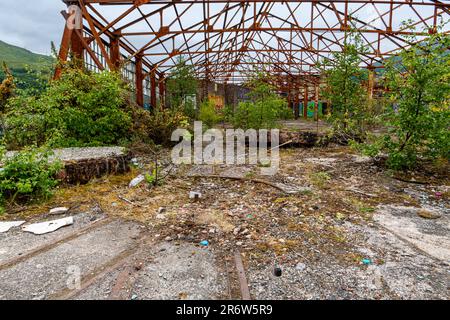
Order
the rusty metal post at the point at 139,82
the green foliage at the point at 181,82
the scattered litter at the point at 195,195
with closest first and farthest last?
the scattered litter at the point at 195,195 < the rusty metal post at the point at 139,82 < the green foliage at the point at 181,82

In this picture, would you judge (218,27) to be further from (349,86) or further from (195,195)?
(195,195)

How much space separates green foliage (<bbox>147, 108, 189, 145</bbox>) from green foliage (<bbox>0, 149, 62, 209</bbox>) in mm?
4027

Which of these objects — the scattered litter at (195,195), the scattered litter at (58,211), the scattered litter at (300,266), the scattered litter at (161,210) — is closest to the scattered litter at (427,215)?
the scattered litter at (300,266)

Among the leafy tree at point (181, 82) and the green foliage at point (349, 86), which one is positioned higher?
the leafy tree at point (181, 82)

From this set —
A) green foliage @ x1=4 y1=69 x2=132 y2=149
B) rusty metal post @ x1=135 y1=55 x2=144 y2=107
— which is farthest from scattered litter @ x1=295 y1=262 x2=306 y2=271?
rusty metal post @ x1=135 y1=55 x2=144 y2=107

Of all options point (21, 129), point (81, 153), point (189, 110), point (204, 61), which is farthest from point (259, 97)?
point (204, 61)

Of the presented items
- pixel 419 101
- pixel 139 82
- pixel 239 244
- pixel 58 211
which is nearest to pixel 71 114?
pixel 58 211

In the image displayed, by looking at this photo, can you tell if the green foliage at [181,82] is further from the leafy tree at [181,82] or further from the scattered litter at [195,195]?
the scattered litter at [195,195]

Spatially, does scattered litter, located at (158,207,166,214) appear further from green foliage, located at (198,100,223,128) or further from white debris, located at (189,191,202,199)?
green foliage, located at (198,100,223,128)

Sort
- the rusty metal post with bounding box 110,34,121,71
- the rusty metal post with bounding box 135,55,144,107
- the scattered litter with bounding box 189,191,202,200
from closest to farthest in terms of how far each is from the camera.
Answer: the scattered litter with bounding box 189,191,202,200 < the rusty metal post with bounding box 110,34,121,71 < the rusty metal post with bounding box 135,55,144,107

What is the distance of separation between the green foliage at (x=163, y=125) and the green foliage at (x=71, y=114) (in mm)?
1199

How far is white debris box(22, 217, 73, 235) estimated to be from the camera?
2869mm

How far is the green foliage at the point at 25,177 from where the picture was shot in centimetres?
341
